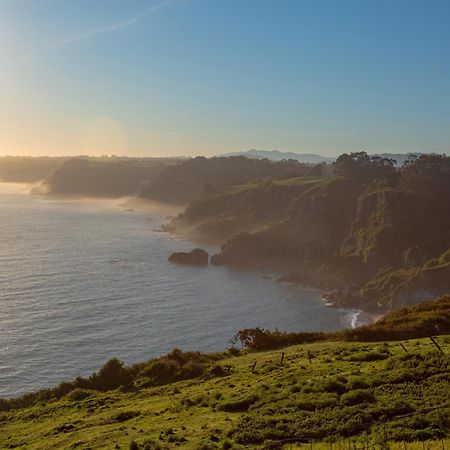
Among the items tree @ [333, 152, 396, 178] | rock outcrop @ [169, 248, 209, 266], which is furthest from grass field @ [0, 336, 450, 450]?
tree @ [333, 152, 396, 178]

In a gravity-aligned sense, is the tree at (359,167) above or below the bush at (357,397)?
above

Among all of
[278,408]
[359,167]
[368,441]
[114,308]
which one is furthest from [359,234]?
[368,441]

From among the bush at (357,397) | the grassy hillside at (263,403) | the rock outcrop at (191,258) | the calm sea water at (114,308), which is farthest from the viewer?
the rock outcrop at (191,258)

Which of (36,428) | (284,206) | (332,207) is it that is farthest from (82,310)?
(284,206)

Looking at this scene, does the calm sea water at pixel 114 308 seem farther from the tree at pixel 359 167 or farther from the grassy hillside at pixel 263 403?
the tree at pixel 359 167

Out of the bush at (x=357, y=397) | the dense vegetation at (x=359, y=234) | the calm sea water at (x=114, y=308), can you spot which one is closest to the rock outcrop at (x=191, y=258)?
the calm sea water at (x=114, y=308)

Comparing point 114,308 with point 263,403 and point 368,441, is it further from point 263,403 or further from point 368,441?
point 368,441

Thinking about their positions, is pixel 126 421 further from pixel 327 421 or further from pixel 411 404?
pixel 411 404
